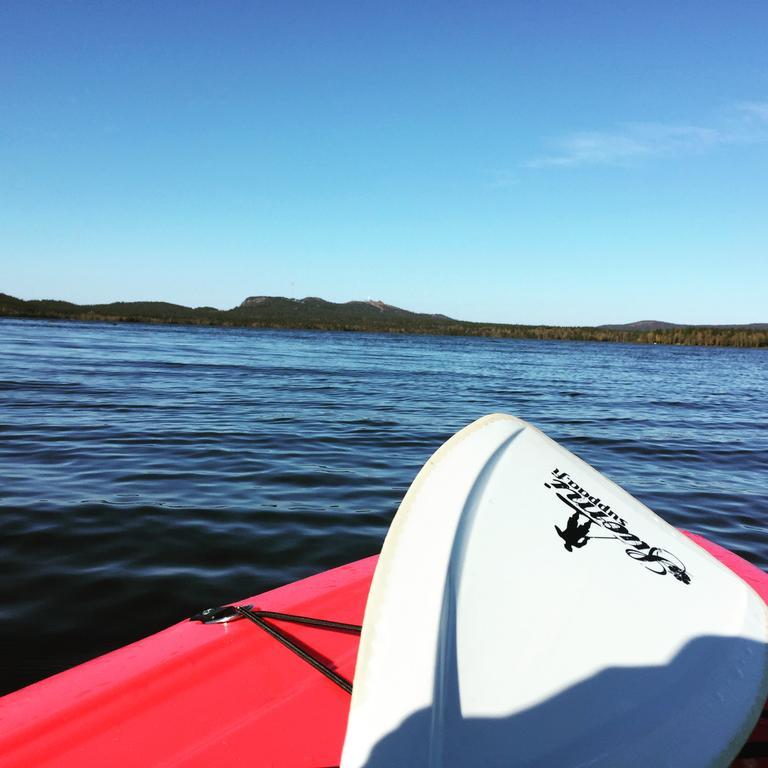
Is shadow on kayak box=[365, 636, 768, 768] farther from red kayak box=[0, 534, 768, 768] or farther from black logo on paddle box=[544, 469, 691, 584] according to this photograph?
black logo on paddle box=[544, 469, 691, 584]

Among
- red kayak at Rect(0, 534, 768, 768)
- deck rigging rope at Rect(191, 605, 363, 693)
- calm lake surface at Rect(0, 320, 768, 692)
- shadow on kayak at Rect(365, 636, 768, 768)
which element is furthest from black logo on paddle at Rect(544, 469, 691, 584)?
calm lake surface at Rect(0, 320, 768, 692)

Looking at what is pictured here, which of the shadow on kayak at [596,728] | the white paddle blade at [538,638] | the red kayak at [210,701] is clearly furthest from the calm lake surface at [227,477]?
the shadow on kayak at [596,728]

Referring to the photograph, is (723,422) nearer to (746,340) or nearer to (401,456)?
(401,456)

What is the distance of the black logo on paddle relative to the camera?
227 cm

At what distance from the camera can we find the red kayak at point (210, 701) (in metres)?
1.77

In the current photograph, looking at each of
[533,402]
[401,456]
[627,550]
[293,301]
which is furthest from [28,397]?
[293,301]

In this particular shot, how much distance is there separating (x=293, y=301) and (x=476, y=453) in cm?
18818

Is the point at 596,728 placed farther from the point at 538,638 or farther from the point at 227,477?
the point at 227,477

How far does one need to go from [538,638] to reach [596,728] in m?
0.28

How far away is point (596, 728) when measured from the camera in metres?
1.59

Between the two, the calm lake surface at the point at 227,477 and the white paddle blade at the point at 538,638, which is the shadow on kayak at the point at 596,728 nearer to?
the white paddle blade at the point at 538,638

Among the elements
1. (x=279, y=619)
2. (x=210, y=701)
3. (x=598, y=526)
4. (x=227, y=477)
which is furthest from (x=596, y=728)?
(x=227, y=477)

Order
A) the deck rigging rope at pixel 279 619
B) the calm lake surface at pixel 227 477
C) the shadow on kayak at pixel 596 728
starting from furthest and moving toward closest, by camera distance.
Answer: the calm lake surface at pixel 227 477, the deck rigging rope at pixel 279 619, the shadow on kayak at pixel 596 728

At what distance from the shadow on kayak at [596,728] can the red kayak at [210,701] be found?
0.26m
